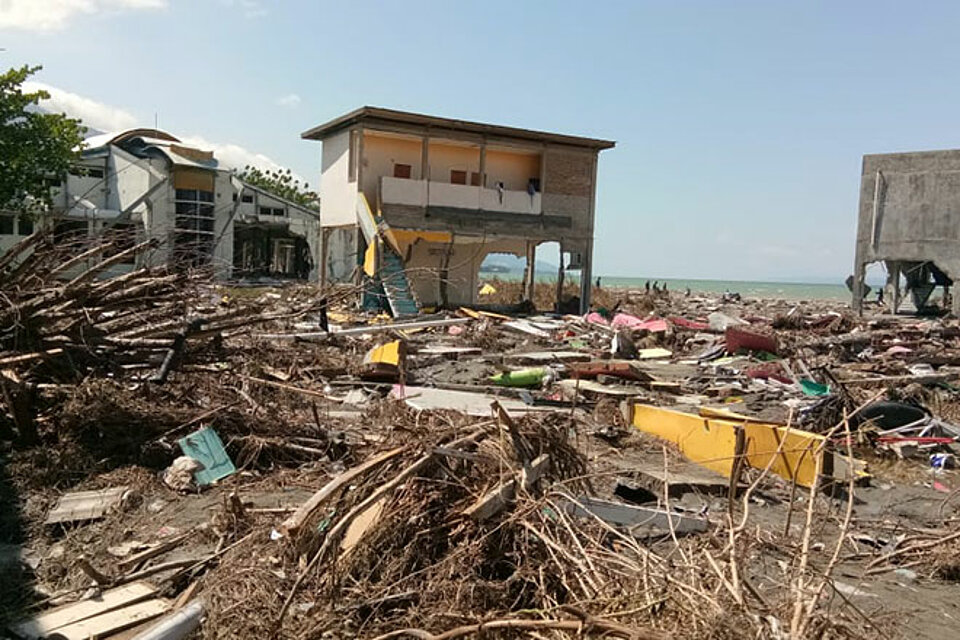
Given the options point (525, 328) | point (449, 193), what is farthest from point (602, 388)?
point (449, 193)

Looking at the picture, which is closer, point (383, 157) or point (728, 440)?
point (728, 440)

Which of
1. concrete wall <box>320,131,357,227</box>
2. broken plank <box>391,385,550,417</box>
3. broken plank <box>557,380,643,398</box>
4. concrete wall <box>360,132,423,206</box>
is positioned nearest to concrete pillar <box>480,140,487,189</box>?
concrete wall <box>360,132,423,206</box>

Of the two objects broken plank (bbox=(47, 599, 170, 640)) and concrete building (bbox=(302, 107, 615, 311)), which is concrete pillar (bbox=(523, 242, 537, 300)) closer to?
concrete building (bbox=(302, 107, 615, 311))

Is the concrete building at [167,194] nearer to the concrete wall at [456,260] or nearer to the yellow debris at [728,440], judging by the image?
the concrete wall at [456,260]

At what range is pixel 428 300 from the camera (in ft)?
82.3

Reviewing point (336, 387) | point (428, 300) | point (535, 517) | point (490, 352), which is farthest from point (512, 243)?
point (535, 517)

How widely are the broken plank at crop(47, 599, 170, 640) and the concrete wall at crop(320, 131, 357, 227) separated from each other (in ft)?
63.3

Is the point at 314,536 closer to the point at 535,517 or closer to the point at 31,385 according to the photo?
the point at 535,517

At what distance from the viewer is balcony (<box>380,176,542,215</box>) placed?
72.6ft

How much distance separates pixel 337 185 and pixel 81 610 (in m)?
21.0

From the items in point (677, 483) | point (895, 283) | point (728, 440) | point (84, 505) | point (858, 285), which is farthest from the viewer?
point (895, 283)

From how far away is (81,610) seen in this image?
3842 millimetres

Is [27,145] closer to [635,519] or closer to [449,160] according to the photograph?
[449,160]

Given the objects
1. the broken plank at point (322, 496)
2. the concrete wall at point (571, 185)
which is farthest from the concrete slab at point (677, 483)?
the concrete wall at point (571, 185)
